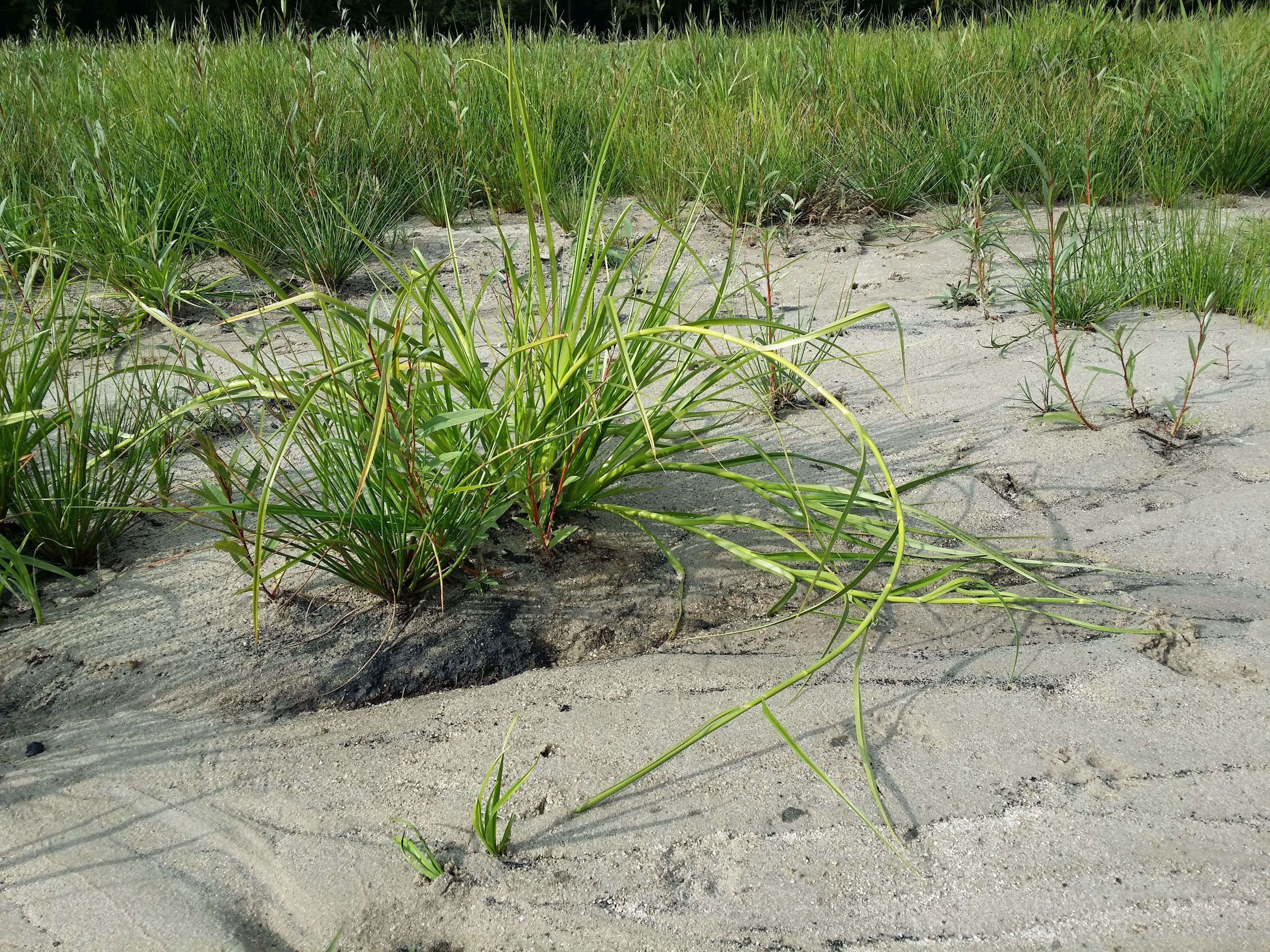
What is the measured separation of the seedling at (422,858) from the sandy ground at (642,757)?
0.07ft

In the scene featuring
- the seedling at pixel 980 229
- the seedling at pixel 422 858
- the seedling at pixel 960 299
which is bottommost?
the seedling at pixel 422 858

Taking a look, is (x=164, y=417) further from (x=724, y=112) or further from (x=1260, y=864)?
(x=724, y=112)

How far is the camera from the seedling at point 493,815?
3.73 ft

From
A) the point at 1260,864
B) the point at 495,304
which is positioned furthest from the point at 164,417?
the point at 1260,864

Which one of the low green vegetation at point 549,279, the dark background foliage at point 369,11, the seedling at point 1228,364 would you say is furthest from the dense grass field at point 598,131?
the dark background foliage at point 369,11

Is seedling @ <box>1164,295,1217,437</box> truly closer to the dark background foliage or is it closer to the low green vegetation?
the low green vegetation

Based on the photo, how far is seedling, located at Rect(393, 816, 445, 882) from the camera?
113cm

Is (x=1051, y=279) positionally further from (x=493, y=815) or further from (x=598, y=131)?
(x=598, y=131)

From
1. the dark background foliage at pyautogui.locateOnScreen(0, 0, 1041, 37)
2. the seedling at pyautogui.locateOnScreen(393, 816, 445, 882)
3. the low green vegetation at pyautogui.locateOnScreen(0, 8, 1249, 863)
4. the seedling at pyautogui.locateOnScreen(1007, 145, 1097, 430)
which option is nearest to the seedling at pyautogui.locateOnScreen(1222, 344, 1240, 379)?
the low green vegetation at pyautogui.locateOnScreen(0, 8, 1249, 863)

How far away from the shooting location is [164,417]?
1.64m

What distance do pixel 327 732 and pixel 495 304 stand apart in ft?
6.02

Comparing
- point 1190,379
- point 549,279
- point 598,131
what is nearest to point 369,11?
point 598,131

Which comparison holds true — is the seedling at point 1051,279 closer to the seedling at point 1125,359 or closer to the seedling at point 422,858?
the seedling at point 1125,359

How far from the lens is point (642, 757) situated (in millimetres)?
1326
